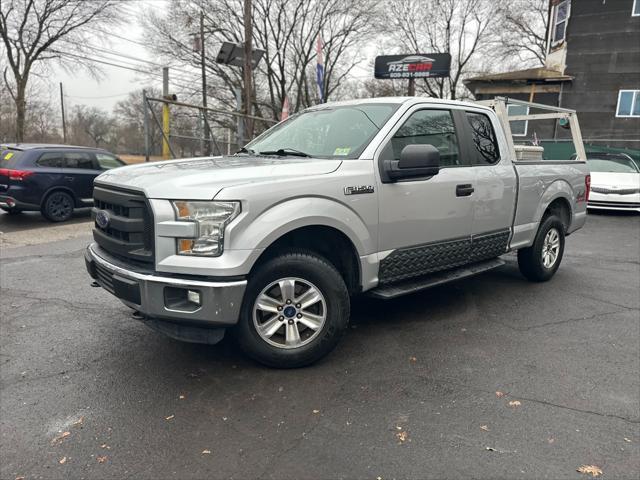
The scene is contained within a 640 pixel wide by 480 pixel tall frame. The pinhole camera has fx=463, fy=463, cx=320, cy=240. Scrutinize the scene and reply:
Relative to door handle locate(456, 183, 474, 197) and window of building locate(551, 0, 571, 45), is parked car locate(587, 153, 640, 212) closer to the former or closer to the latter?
door handle locate(456, 183, 474, 197)

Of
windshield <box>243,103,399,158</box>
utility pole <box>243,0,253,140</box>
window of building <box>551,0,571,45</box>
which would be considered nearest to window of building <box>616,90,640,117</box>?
window of building <box>551,0,571,45</box>

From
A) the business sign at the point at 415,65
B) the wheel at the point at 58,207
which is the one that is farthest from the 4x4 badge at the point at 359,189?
the business sign at the point at 415,65

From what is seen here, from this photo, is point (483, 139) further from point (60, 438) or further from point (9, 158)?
point (9, 158)

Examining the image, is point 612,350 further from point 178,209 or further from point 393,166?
point 178,209

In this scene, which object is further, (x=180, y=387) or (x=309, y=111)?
(x=309, y=111)

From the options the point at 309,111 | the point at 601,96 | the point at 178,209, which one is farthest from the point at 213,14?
the point at 178,209

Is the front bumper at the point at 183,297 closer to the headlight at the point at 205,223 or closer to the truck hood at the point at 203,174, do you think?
the headlight at the point at 205,223

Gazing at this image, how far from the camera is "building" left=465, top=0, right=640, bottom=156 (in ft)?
62.0

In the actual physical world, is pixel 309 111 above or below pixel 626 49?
below

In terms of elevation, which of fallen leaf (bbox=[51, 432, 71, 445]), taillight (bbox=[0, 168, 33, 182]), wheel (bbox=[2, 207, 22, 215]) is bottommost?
fallen leaf (bbox=[51, 432, 71, 445])

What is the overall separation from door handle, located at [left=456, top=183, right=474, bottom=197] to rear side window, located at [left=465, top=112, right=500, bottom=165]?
32 cm

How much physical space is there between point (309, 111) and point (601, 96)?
19682 millimetres

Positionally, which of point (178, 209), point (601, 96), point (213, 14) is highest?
point (213, 14)

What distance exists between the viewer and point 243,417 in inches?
107
